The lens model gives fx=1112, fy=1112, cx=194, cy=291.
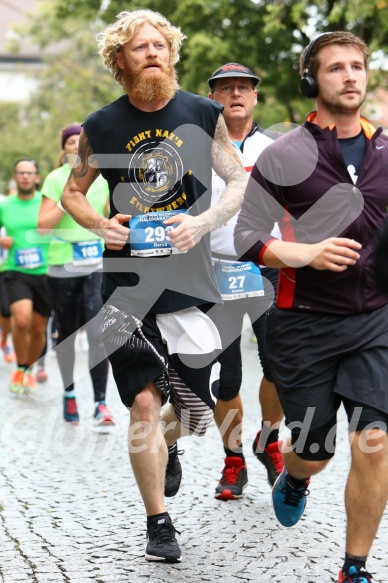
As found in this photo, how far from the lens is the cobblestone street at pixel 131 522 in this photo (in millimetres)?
4516

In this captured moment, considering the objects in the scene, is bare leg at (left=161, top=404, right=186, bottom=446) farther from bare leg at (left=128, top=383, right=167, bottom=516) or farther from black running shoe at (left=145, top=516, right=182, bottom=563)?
black running shoe at (left=145, top=516, right=182, bottom=563)

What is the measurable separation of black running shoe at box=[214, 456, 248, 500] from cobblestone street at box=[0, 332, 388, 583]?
0.07 meters

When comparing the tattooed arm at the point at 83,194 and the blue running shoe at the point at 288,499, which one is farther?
the tattooed arm at the point at 83,194

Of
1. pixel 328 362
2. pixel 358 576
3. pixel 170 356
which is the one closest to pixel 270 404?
pixel 170 356

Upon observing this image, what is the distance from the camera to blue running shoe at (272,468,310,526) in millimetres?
4785

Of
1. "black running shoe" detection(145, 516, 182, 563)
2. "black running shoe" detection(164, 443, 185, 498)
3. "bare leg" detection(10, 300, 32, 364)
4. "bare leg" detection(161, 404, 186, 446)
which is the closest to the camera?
"black running shoe" detection(145, 516, 182, 563)

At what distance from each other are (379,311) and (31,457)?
3.91m

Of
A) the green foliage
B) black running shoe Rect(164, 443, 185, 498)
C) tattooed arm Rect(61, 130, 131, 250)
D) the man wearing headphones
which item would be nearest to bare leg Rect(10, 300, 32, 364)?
black running shoe Rect(164, 443, 185, 498)

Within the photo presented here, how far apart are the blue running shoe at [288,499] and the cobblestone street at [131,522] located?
148 mm

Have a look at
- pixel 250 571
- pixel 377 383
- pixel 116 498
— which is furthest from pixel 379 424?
pixel 116 498

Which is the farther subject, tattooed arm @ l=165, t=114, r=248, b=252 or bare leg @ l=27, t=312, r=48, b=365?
bare leg @ l=27, t=312, r=48, b=365

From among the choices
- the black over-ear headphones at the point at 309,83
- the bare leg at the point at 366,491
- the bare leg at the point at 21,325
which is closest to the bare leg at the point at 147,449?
the bare leg at the point at 366,491

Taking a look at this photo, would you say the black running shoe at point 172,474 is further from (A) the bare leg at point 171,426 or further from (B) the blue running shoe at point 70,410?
(B) the blue running shoe at point 70,410

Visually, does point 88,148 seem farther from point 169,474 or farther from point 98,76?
point 98,76
